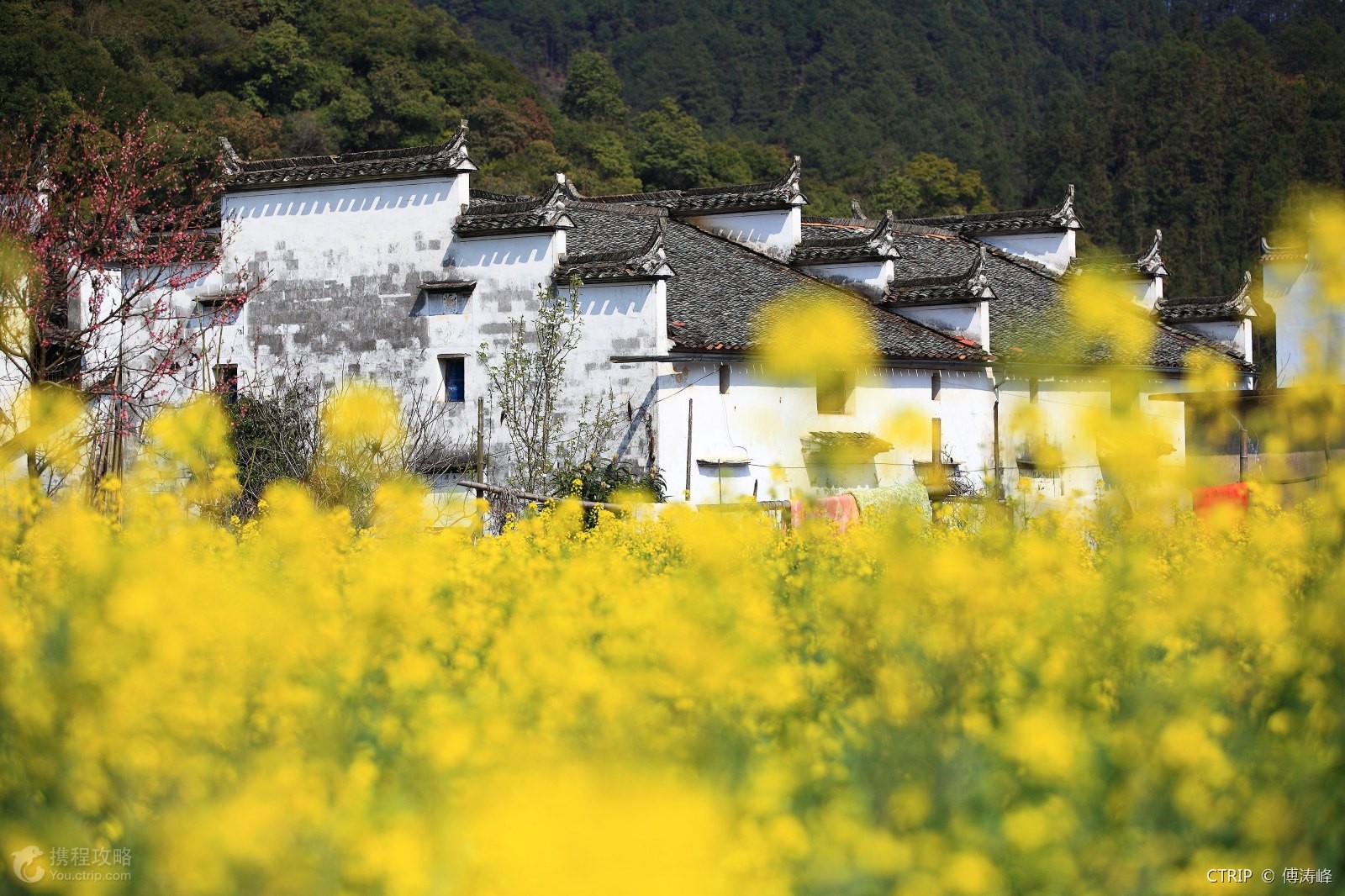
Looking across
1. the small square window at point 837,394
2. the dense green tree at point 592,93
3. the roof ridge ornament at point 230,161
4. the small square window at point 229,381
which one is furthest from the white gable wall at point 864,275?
the dense green tree at point 592,93

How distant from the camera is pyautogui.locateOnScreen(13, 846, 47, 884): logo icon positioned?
4.07 metres

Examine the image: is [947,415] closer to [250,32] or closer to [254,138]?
[254,138]

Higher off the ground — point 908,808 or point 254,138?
point 254,138

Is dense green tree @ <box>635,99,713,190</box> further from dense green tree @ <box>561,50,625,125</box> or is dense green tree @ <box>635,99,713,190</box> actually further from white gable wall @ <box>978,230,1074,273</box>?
white gable wall @ <box>978,230,1074,273</box>

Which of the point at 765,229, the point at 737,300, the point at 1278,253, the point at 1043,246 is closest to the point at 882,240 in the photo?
the point at 765,229

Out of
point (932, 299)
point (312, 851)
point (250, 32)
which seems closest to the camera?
point (312, 851)

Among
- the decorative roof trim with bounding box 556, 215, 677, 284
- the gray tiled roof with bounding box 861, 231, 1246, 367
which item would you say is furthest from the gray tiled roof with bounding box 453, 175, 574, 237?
the gray tiled roof with bounding box 861, 231, 1246, 367

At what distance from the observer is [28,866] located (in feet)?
13.4

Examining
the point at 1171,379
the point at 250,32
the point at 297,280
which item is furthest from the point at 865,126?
the point at 297,280

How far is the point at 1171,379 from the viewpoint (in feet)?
74.8

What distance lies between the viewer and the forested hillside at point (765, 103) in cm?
3947

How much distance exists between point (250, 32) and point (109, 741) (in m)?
43.6

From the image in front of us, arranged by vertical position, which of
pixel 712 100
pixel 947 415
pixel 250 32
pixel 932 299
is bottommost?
pixel 947 415

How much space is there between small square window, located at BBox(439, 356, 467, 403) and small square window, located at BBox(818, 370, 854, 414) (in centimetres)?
419
